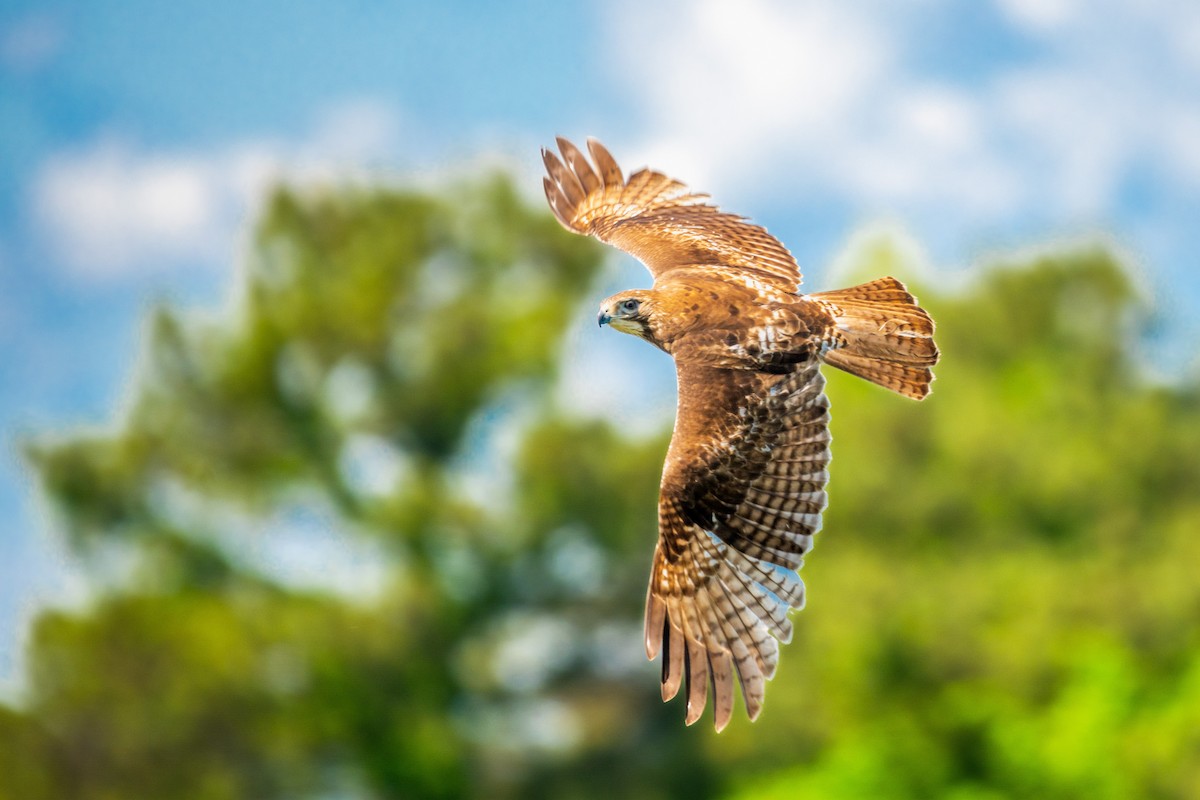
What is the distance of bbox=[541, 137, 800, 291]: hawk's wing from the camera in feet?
28.1

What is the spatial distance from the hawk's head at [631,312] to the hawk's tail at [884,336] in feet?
2.62

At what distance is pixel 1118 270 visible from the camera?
32250 mm

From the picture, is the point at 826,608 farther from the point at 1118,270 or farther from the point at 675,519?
the point at 675,519

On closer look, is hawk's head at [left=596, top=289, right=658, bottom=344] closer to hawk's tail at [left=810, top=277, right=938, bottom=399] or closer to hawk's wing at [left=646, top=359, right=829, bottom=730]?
hawk's wing at [left=646, top=359, right=829, bottom=730]

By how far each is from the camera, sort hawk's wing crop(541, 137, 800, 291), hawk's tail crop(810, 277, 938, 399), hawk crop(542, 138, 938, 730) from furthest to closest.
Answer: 1. hawk's wing crop(541, 137, 800, 291)
2. hawk's tail crop(810, 277, 938, 399)
3. hawk crop(542, 138, 938, 730)

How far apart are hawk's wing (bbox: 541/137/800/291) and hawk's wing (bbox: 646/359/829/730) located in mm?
714

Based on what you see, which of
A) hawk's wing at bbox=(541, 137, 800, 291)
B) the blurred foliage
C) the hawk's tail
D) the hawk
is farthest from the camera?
the blurred foliage

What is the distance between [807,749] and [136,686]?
9492 millimetres

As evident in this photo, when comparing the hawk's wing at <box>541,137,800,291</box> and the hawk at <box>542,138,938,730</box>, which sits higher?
→ the hawk's wing at <box>541,137,800,291</box>

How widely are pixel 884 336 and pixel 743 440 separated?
0.82m

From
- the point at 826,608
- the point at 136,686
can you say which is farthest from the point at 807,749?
the point at 136,686

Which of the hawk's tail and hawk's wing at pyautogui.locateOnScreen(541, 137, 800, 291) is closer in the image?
the hawk's tail

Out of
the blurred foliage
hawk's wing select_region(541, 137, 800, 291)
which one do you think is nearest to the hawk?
hawk's wing select_region(541, 137, 800, 291)

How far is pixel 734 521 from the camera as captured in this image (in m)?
7.94
